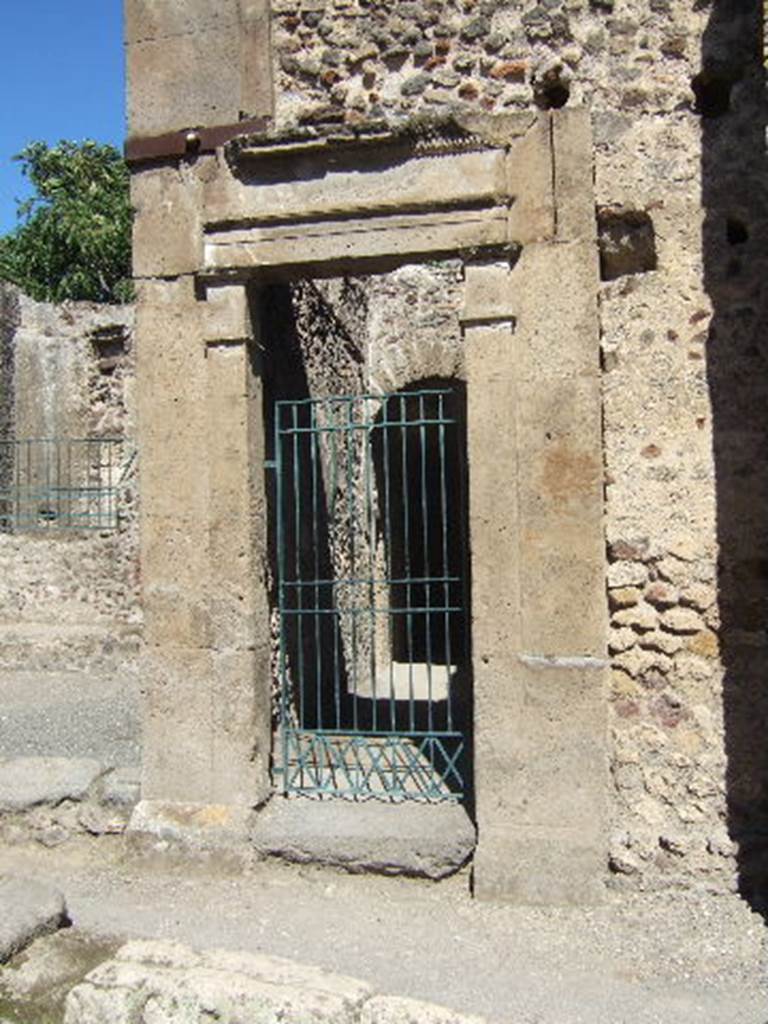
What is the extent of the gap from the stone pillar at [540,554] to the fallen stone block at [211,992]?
1272mm

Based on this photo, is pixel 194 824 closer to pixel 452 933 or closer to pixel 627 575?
pixel 452 933

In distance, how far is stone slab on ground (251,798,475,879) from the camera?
421 centimetres

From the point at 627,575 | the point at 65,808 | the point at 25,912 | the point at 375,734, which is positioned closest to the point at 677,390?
the point at 627,575

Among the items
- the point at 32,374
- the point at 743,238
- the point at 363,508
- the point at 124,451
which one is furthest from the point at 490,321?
the point at 32,374

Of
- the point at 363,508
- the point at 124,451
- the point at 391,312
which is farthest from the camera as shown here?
the point at 124,451

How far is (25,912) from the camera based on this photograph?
11.9ft

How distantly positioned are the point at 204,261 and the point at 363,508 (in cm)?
416

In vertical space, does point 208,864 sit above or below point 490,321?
below

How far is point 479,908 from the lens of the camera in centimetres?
403

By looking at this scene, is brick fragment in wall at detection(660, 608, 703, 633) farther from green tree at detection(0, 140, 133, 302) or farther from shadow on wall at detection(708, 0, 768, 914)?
green tree at detection(0, 140, 133, 302)

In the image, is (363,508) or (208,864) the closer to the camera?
(208,864)

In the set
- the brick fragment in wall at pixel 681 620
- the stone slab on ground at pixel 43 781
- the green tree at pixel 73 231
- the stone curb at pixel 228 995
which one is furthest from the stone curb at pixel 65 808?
the green tree at pixel 73 231

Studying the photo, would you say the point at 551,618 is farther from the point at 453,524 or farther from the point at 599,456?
the point at 453,524

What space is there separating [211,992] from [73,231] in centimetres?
2197
